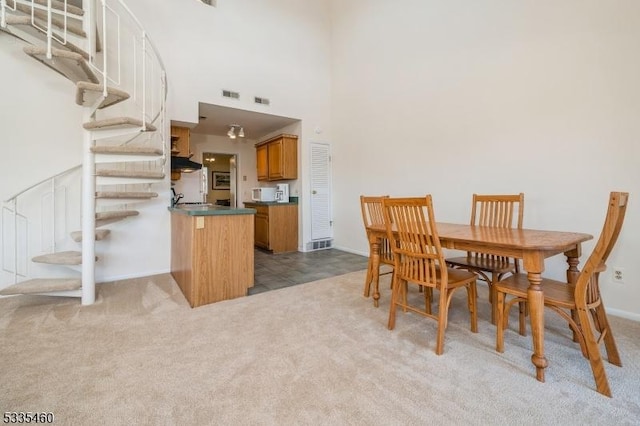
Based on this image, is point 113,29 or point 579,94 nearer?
point 579,94

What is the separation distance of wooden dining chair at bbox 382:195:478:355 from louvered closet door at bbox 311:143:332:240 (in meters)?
3.06

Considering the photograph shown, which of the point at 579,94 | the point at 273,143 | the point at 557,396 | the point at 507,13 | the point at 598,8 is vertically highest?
the point at 507,13

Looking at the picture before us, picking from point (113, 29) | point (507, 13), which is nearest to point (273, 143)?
point (113, 29)

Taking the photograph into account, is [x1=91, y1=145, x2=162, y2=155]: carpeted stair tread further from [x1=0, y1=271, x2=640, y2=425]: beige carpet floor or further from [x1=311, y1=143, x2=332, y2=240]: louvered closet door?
[x1=311, y1=143, x2=332, y2=240]: louvered closet door

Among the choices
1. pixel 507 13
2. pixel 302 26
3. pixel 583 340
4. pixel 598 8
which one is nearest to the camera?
pixel 583 340

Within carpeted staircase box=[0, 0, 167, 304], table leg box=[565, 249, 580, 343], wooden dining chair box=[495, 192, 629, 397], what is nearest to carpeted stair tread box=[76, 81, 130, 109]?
carpeted staircase box=[0, 0, 167, 304]

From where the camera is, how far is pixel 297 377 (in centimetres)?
158

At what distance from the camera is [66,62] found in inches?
88.1

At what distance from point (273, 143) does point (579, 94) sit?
14.0 feet

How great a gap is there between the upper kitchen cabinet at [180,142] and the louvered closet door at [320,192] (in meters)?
2.08

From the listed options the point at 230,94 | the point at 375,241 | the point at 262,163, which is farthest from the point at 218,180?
the point at 375,241

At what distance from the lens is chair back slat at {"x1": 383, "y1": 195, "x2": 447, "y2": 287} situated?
1810mm

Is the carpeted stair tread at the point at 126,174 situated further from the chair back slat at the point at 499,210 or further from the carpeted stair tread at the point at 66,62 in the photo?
the chair back slat at the point at 499,210

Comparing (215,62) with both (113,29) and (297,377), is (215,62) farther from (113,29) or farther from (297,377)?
(297,377)
